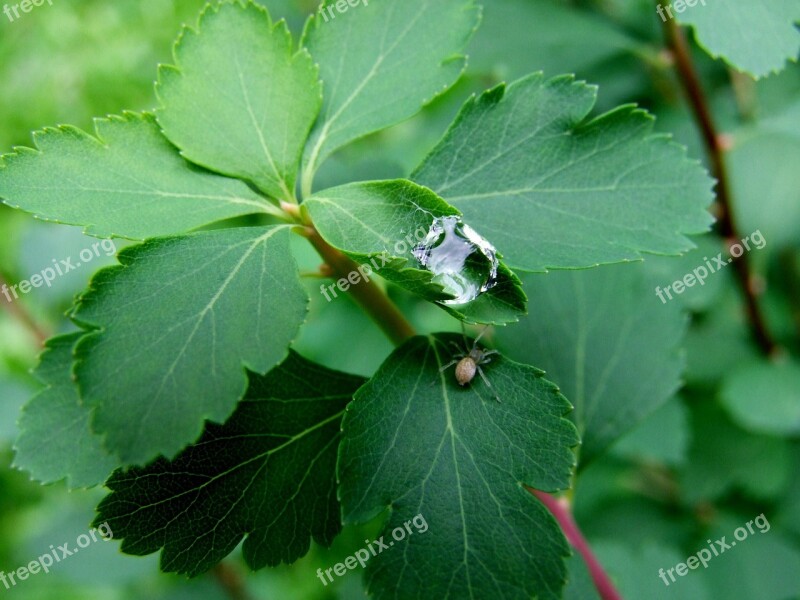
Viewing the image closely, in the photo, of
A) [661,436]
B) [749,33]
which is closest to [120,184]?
[749,33]

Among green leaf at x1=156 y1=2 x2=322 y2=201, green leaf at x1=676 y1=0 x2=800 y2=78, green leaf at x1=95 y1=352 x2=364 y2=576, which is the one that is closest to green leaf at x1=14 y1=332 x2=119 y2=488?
green leaf at x1=95 y1=352 x2=364 y2=576

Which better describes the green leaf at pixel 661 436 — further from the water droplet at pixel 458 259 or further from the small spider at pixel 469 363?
the water droplet at pixel 458 259

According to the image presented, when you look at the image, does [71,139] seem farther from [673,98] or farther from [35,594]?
[35,594]

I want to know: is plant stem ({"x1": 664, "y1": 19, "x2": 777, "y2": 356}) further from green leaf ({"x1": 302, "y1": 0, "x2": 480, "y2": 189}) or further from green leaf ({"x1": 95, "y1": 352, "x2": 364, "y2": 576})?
green leaf ({"x1": 95, "y1": 352, "x2": 364, "y2": 576})

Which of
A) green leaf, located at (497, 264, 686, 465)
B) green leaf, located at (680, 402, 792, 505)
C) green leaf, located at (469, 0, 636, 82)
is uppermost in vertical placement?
green leaf, located at (469, 0, 636, 82)

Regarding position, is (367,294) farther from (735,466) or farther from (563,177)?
(735,466)

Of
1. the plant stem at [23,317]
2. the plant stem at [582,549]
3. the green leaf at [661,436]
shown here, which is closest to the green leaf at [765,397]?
the green leaf at [661,436]

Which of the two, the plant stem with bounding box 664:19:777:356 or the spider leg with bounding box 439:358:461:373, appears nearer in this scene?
the spider leg with bounding box 439:358:461:373
